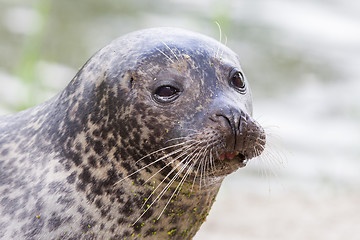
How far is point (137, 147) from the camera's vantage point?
3.70 metres

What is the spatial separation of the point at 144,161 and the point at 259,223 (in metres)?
3.95

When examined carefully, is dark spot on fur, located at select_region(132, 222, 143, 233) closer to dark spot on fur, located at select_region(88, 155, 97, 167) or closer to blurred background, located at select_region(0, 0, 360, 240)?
dark spot on fur, located at select_region(88, 155, 97, 167)

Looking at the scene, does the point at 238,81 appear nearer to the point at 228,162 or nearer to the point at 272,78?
the point at 228,162

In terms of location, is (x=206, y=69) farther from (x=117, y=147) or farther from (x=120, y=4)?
(x=120, y=4)

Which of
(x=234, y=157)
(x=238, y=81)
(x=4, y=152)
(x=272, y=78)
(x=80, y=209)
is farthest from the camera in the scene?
(x=272, y=78)

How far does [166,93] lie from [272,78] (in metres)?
8.33

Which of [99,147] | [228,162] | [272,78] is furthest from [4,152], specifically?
[272,78]

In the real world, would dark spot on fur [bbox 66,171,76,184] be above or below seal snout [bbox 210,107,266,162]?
below

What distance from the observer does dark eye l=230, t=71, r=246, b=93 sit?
3840 millimetres

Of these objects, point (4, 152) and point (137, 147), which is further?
point (4, 152)

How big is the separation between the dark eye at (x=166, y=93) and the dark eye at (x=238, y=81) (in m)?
0.34

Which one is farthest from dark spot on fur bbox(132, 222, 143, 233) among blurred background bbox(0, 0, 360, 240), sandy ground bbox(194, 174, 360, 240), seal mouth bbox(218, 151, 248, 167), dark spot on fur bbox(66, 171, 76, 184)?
sandy ground bbox(194, 174, 360, 240)

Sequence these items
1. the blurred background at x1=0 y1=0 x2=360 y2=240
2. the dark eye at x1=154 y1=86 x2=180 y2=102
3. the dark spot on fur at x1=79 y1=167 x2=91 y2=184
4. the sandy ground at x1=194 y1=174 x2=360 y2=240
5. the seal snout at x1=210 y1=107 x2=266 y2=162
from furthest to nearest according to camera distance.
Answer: the blurred background at x1=0 y1=0 x2=360 y2=240
the sandy ground at x1=194 y1=174 x2=360 y2=240
the dark spot on fur at x1=79 y1=167 x2=91 y2=184
the dark eye at x1=154 y1=86 x2=180 y2=102
the seal snout at x1=210 y1=107 x2=266 y2=162

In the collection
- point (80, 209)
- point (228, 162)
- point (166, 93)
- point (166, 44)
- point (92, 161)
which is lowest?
point (80, 209)
